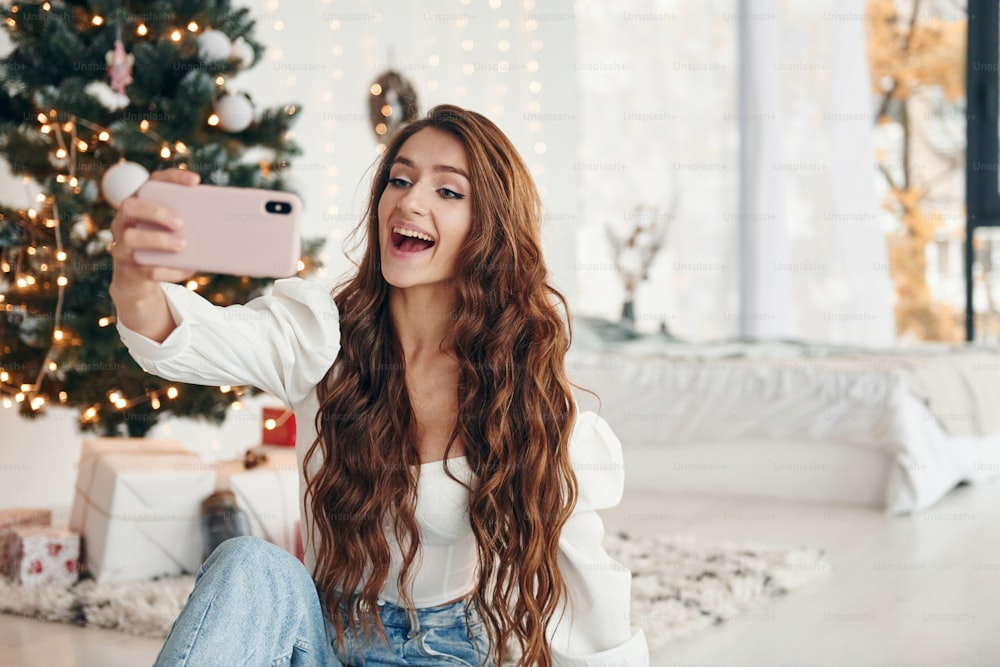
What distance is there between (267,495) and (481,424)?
134cm

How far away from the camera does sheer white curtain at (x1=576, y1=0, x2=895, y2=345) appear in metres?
5.80

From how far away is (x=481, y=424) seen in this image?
1462mm

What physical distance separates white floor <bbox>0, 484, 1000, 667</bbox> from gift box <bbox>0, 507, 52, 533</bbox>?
38 cm

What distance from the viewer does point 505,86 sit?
5.89 metres

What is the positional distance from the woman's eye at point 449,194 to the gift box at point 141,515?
4.50ft

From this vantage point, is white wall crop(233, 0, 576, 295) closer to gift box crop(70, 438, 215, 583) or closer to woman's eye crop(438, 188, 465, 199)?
gift box crop(70, 438, 215, 583)

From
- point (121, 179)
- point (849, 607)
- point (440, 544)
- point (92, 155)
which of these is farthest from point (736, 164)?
point (440, 544)

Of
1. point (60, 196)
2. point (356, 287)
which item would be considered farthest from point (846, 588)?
point (60, 196)

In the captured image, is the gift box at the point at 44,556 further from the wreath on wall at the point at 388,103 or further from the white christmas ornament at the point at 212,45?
Answer: the wreath on wall at the point at 388,103

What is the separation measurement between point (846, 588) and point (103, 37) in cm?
226

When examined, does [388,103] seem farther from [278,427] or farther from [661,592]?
[661,592]

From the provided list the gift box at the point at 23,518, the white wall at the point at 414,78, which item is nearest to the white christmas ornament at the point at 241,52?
the white wall at the point at 414,78

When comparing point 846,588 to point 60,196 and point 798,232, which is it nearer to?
point 60,196

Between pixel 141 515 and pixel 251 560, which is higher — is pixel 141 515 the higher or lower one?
the lower one
